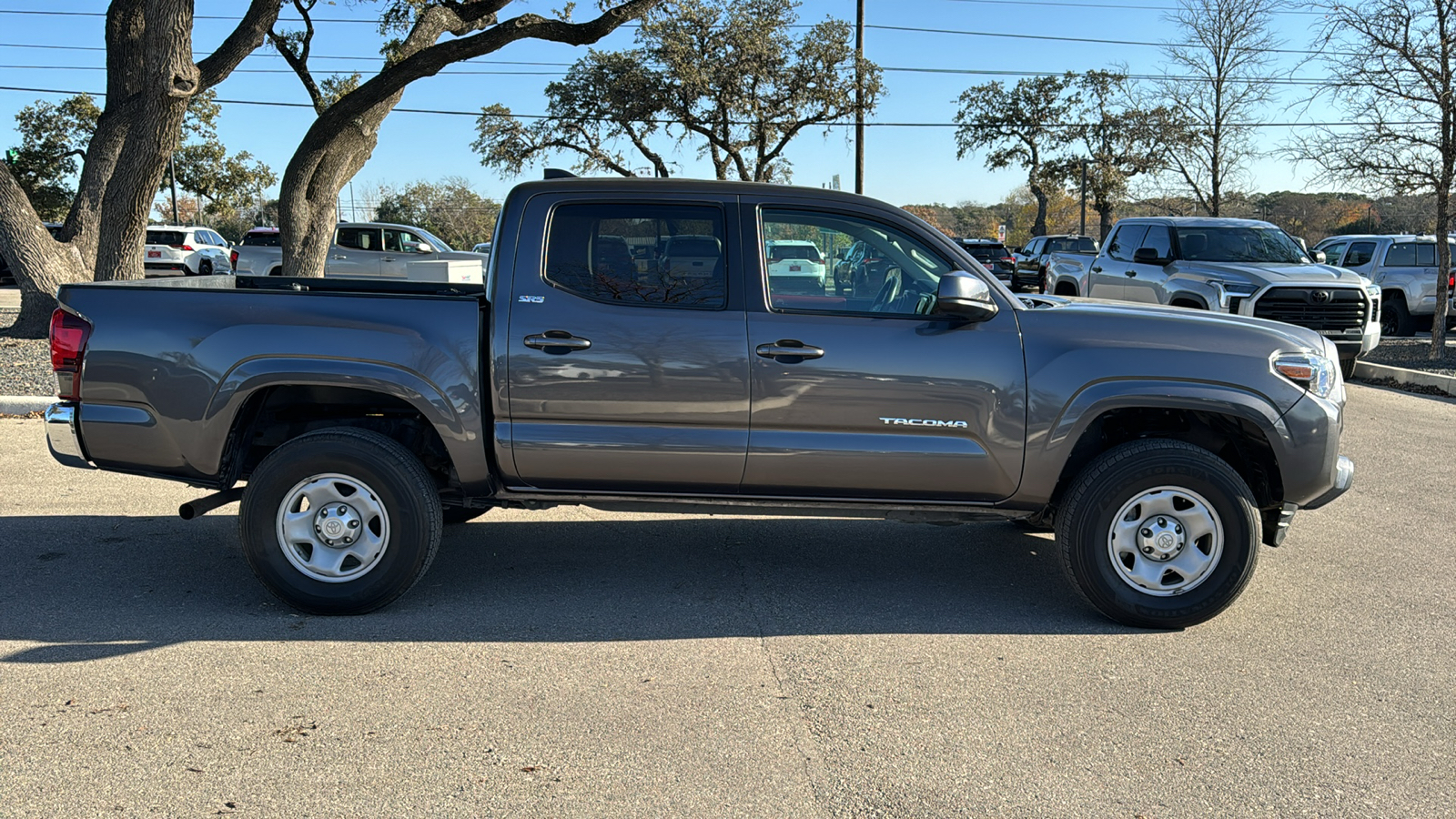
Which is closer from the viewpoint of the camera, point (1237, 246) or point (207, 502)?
point (207, 502)

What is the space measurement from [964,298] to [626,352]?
56.0 inches

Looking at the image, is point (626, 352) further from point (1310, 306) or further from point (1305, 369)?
point (1310, 306)

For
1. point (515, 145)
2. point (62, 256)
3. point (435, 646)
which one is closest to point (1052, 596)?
point (435, 646)

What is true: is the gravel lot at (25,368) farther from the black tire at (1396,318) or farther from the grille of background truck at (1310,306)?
the black tire at (1396,318)

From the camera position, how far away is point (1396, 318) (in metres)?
18.3

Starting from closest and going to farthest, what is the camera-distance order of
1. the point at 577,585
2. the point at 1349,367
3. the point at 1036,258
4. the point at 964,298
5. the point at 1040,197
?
the point at 964,298 < the point at 577,585 < the point at 1349,367 < the point at 1036,258 < the point at 1040,197

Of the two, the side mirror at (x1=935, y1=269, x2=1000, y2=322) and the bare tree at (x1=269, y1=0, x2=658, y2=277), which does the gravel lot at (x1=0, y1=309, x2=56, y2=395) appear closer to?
the bare tree at (x1=269, y1=0, x2=658, y2=277)

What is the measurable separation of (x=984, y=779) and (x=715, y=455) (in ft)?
6.00

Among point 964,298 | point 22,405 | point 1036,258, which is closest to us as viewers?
point 964,298

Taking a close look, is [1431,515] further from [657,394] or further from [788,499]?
[657,394]

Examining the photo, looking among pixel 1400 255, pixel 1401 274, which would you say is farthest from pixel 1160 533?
pixel 1400 255

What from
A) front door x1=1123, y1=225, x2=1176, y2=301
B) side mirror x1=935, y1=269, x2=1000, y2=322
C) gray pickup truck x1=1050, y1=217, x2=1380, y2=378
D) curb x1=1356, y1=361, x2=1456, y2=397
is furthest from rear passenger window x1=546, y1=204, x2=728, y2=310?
A: curb x1=1356, y1=361, x2=1456, y2=397

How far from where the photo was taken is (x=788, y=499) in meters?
4.75

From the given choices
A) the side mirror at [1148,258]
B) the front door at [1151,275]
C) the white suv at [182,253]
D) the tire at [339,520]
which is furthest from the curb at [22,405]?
the white suv at [182,253]
